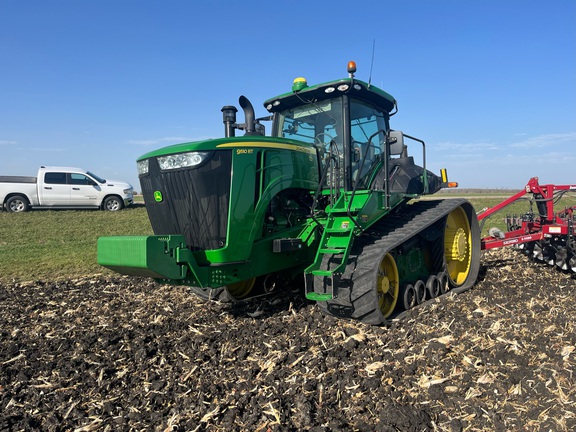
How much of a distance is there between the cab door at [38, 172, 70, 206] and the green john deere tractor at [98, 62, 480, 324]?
521 inches

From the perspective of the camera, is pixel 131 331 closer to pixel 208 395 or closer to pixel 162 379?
pixel 162 379

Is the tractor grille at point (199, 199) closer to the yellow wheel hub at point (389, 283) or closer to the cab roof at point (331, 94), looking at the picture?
the cab roof at point (331, 94)

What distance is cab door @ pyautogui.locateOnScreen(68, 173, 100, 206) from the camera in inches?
669

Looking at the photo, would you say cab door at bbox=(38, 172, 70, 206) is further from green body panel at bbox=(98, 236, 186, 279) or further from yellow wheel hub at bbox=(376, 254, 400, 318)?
yellow wheel hub at bbox=(376, 254, 400, 318)

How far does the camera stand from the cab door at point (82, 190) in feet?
55.7

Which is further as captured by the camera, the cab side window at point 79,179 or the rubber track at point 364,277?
the cab side window at point 79,179

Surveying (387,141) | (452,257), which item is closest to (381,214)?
(387,141)

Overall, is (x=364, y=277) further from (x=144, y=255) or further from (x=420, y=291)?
(x=144, y=255)

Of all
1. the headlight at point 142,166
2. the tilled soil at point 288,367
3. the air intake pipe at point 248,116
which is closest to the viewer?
the tilled soil at point 288,367

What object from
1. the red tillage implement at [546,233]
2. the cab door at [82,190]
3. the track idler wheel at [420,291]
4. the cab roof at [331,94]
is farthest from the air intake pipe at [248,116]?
the cab door at [82,190]

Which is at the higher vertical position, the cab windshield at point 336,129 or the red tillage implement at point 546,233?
the cab windshield at point 336,129

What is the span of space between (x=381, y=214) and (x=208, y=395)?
9.75ft

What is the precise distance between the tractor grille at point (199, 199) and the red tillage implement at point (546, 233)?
4579 millimetres

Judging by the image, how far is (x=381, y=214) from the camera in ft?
17.9
